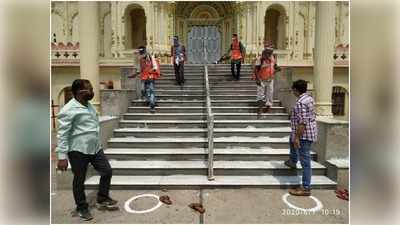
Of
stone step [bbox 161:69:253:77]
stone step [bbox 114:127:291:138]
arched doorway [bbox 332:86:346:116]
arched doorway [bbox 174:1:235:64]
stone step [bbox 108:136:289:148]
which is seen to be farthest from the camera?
arched doorway [bbox 174:1:235:64]

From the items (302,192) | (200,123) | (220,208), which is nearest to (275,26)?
(200,123)

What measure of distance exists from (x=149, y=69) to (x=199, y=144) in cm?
278

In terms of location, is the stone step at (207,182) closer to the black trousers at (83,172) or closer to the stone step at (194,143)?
the black trousers at (83,172)

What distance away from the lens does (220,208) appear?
4.09 meters

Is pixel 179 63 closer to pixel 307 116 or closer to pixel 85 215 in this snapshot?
pixel 307 116

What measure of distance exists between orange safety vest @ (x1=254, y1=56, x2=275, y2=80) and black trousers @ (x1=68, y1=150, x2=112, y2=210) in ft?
15.3

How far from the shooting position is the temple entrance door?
1612 centimetres

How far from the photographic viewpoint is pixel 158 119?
732 centimetres

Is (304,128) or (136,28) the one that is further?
(136,28)

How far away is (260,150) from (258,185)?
4.18 feet

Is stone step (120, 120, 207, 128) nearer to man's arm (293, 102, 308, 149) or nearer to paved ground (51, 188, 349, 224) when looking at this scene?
paved ground (51, 188, 349, 224)

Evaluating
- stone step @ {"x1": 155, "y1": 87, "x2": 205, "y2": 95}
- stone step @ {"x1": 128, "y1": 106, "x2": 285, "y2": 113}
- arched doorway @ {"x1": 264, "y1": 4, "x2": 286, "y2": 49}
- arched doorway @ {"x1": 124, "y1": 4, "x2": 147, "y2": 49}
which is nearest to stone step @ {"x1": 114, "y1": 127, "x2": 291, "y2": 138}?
stone step @ {"x1": 128, "y1": 106, "x2": 285, "y2": 113}
